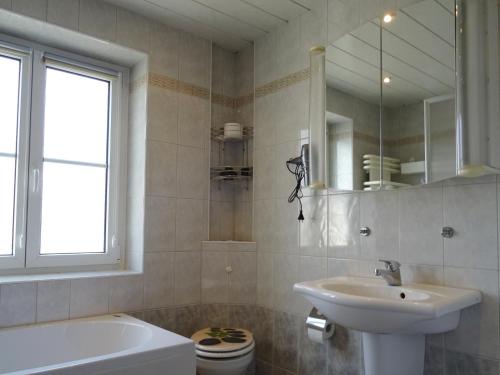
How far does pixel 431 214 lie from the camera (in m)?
1.81

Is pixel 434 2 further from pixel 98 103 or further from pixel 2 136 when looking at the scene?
pixel 2 136

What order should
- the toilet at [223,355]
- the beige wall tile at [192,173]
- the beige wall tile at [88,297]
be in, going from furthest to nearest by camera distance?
the beige wall tile at [192,173]
the beige wall tile at [88,297]
the toilet at [223,355]

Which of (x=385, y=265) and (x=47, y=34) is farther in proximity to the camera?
(x=47, y=34)

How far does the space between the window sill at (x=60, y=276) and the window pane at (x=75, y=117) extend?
2.29 feet

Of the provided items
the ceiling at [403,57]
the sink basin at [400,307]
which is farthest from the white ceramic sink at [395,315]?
the ceiling at [403,57]

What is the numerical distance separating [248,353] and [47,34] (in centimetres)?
213

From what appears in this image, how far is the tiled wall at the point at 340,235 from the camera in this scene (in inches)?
64.9

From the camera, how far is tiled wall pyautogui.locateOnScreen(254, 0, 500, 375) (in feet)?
5.41

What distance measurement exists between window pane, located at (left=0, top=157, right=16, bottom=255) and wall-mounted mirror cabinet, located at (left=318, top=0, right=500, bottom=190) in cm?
179

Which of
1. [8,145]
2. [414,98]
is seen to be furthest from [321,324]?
[8,145]

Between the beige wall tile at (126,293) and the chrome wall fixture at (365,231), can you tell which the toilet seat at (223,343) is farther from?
the chrome wall fixture at (365,231)

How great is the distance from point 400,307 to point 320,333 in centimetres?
74

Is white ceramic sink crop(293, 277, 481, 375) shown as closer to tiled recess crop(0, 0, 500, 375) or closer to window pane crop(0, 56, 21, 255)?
tiled recess crop(0, 0, 500, 375)

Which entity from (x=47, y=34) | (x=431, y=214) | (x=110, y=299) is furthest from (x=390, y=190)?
(x=47, y=34)
